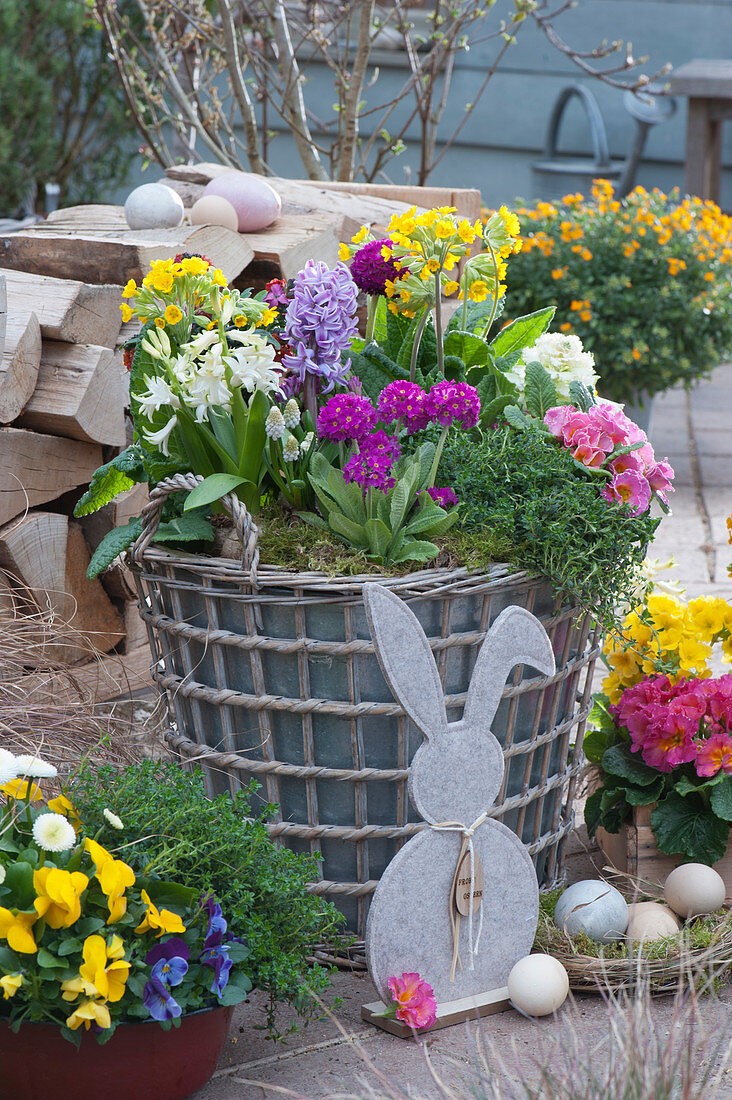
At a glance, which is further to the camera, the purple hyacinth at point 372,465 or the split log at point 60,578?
the split log at point 60,578

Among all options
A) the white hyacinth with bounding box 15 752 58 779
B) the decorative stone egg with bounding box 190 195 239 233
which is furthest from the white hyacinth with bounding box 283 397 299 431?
the decorative stone egg with bounding box 190 195 239 233

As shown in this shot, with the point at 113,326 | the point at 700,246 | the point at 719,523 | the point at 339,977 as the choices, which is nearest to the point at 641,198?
the point at 700,246

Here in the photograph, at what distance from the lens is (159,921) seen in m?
1.28

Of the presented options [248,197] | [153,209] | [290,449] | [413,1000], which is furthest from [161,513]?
[248,197]

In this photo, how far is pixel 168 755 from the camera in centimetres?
180

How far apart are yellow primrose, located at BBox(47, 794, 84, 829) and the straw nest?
27.5 inches

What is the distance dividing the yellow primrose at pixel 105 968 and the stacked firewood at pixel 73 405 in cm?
79

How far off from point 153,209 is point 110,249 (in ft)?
0.72

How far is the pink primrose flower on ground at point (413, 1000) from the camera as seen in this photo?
4.83 ft

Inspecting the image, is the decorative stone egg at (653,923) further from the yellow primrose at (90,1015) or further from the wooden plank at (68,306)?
the wooden plank at (68,306)

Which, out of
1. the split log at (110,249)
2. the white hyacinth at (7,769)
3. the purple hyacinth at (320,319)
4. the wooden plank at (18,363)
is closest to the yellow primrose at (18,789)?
the white hyacinth at (7,769)

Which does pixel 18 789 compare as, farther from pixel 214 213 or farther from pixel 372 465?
pixel 214 213

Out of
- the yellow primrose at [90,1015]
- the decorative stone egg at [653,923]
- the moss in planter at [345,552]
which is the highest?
the moss in planter at [345,552]

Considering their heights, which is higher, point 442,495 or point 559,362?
point 559,362
